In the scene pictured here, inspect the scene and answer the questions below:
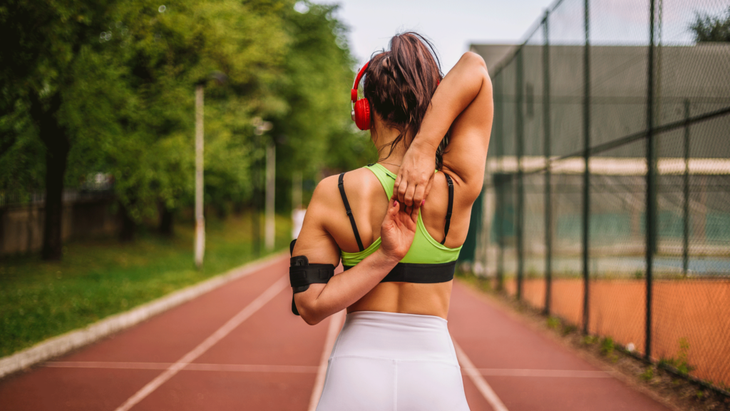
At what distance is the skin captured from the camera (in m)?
1.45

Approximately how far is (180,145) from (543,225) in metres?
11.8

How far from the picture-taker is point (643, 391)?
5.93m

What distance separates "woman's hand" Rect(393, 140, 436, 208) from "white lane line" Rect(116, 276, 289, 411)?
16.0ft

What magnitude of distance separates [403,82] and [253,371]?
5.74 meters

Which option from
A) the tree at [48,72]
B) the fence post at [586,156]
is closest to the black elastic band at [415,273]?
the fence post at [586,156]

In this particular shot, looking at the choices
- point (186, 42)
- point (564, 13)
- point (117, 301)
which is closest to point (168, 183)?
point (186, 42)

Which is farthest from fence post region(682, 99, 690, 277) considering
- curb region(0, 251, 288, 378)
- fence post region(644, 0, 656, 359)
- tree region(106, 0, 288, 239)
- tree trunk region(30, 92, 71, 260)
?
tree trunk region(30, 92, 71, 260)

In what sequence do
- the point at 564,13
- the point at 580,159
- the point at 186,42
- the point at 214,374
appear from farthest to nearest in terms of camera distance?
the point at 186,42, the point at 564,13, the point at 580,159, the point at 214,374

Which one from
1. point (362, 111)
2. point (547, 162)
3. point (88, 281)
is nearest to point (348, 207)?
point (362, 111)

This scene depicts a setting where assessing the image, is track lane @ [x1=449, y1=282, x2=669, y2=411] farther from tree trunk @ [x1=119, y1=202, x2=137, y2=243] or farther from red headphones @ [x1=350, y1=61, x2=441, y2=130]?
tree trunk @ [x1=119, y1=202, x2=137, y2=243]

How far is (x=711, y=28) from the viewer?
519 cm

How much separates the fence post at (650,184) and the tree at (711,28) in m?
0.98

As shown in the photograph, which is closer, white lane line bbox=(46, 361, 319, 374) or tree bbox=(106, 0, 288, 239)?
white lane line bbox=(46, 361, 319, 374)

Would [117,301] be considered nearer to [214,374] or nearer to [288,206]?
[214,374]
